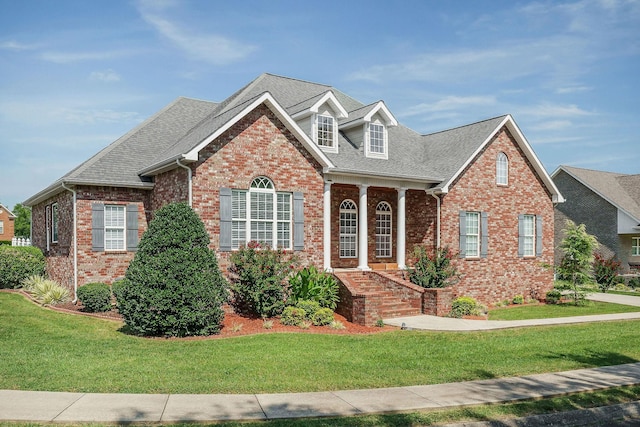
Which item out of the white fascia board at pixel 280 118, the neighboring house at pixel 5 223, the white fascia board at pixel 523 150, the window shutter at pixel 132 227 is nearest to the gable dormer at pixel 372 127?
the white fascia board at pixel 523 150

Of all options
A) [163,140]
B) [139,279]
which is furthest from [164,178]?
[139,279]

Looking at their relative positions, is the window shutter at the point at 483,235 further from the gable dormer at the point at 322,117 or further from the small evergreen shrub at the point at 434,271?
the gable dormer at the point at 322,117

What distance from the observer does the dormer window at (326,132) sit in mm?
19906

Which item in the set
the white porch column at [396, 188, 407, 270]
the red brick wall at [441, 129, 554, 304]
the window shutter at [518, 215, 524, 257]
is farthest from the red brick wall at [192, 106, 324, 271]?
the window shutter at [518, 215, 524, 257]

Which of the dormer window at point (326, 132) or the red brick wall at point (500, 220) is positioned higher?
the dormer window at point (326, 132)

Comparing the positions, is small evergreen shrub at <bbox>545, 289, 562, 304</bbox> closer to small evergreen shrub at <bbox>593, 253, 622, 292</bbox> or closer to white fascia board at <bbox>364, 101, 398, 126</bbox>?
small evergreen shrub at <bbox>593, 253, 622, 292</bbox>

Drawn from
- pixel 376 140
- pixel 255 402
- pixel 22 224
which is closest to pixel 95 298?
pixel 255 402

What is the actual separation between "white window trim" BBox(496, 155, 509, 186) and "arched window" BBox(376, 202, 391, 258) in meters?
5.02

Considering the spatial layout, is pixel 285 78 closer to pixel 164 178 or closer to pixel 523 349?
pixel 164 178

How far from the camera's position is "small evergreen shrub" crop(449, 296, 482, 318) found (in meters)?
17.7

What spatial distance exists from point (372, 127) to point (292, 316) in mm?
9499

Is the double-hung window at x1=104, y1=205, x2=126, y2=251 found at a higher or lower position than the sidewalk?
higher

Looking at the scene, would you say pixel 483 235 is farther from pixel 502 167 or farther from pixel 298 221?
pixel 298 221

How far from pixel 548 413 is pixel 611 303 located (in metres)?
18.1
